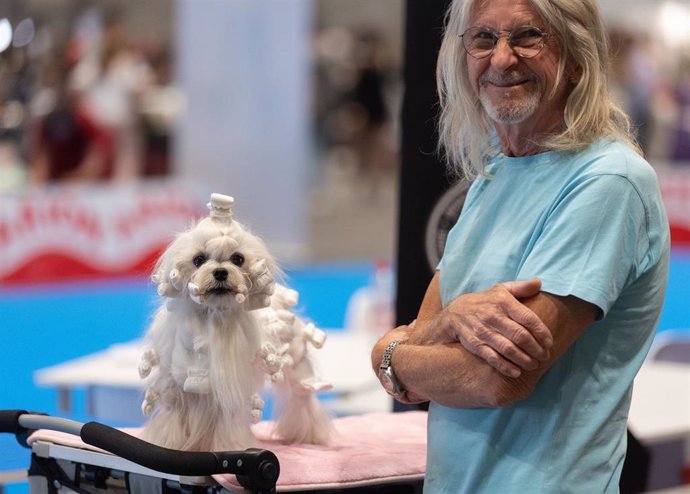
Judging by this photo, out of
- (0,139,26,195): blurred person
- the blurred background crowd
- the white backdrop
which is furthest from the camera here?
the white backdrop

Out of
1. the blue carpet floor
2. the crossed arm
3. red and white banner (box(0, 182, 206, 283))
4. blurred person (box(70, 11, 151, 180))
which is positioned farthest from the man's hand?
blurred person (box(70, 11, 151, 180))

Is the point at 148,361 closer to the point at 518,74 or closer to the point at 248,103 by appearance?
the point at 518,74

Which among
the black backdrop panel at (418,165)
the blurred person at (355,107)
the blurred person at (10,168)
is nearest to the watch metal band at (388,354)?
the black backdrop panel at (418,165)

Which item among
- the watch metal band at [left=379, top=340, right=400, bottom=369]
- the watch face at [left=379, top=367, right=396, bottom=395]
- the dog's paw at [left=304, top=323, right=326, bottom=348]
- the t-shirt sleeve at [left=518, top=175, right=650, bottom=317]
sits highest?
the t-shirt sleeve at [left=518, top=175, right=650, bottom=317]

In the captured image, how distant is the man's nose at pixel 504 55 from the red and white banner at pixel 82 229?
6.75m

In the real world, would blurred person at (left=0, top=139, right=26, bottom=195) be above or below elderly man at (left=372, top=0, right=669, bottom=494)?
below

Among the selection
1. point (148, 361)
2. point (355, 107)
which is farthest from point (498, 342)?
point (355, 107)

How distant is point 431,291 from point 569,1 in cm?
59

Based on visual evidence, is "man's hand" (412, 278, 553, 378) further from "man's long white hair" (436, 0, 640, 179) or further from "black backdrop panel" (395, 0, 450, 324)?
"black backdrop panel" (395, 0, 450, 324)

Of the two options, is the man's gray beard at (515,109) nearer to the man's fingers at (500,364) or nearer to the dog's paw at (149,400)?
the man's fingers at (500,364)

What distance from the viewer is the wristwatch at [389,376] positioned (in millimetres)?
2037

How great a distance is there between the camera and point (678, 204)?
11.7m

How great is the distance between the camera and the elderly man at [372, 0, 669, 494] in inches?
71.4

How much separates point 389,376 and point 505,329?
307mm
